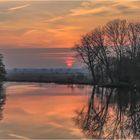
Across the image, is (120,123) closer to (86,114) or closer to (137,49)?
(86,114)

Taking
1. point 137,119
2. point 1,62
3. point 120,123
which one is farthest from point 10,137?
point 1,62

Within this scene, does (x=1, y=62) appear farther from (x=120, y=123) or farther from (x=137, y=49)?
(x=120, y=123)

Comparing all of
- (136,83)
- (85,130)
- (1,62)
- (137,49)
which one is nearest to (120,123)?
(85,130)

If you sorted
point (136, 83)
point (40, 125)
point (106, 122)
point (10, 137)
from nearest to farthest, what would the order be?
point (10, 137)
point (40, 125)
point (106, 122)
point (136, 83)

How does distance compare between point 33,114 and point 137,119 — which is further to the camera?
point 33,114

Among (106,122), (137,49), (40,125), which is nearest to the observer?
(40,125)

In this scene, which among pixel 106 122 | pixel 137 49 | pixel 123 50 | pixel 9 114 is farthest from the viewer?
pixel 123 50

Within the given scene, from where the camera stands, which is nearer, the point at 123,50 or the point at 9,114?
the point at 9,114

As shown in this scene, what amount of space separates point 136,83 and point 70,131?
1854 inches

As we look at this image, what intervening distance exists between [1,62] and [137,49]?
104 ft

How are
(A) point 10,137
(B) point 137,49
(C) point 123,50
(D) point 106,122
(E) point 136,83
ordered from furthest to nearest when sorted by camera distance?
(C) point 123,50
(B) point 137,49
(E) point 136,83
(D) point 106,122
(A) point 10,137

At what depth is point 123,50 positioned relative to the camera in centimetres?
8012

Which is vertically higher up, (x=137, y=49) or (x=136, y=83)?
(x=137, y=49)

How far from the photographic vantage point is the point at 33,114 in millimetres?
28781
